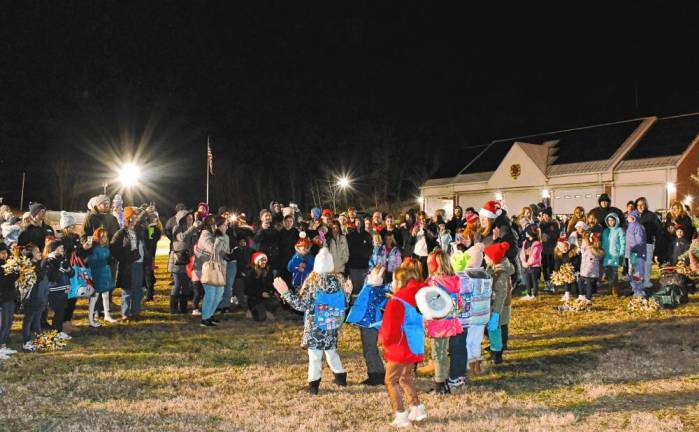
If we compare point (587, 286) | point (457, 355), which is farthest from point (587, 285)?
point (457, 355)

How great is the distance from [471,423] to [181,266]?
7574 millimetres

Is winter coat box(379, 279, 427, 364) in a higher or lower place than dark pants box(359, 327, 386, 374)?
higher

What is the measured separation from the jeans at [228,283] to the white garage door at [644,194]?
96.9 ft

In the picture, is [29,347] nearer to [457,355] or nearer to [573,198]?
[457,355]

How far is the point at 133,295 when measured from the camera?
11.0 meters

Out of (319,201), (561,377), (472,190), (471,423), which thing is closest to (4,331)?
(471,423)

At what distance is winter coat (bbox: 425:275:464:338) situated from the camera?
6.22m

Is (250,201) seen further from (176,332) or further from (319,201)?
(176,332)

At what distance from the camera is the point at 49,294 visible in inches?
359

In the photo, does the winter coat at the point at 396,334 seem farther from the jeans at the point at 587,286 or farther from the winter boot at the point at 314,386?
the jeans at the point at 587,286

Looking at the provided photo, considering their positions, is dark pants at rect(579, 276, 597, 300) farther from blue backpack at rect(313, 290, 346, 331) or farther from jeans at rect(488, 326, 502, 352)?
blue backpack at rect(313, 290, 346, 331)

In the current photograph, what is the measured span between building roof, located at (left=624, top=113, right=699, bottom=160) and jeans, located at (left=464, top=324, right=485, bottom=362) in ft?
105

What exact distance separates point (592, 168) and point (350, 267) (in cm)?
2957

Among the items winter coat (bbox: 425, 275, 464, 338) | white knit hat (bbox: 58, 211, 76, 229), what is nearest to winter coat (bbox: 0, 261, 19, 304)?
white knit hat (bbox: 58, 211, 76, 229)
